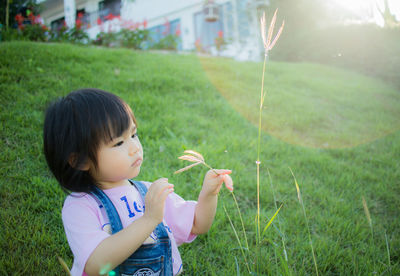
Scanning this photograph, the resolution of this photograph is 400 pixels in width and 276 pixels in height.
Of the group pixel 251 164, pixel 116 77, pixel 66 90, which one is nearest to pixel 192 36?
pixel 116 77

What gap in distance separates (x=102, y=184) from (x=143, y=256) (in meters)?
0.33

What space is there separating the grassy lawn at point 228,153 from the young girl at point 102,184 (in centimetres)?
35

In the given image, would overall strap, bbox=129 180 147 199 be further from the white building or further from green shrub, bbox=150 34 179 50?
the white building

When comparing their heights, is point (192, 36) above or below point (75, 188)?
above

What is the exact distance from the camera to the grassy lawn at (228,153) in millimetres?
1557

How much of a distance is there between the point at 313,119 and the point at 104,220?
148 inches

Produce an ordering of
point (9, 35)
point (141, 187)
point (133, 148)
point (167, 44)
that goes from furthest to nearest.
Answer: point (167, 44) < point (9, 35) < point (141, 187) < point (133, 148)

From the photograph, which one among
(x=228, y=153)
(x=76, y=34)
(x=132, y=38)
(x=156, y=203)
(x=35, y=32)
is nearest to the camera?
(x=156, y=203)

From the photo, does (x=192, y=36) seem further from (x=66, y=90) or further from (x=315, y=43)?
(x=66, y=90)

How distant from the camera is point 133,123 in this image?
1.12m

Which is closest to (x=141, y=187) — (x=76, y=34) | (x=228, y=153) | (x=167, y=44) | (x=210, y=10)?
(x=228, y=153)

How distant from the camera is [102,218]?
40.5 inches

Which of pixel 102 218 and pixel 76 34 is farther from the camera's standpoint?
pixel 76 34

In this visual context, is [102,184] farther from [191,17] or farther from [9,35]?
[191,17]
